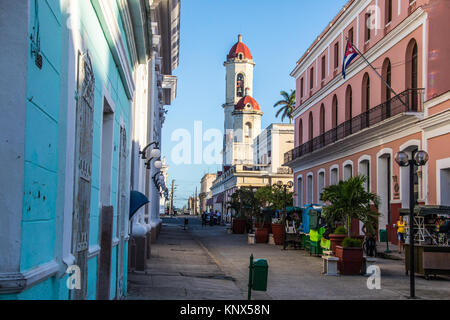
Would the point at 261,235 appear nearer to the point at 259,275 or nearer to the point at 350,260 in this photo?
the point at 350,260

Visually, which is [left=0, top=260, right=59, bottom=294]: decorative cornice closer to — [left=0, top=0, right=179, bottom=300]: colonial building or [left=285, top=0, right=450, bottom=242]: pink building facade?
[left=0, top=0, right=179, bottom=300]: colonial building

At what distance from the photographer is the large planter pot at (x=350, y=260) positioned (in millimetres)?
16078

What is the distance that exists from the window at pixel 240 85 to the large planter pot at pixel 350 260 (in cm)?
7758

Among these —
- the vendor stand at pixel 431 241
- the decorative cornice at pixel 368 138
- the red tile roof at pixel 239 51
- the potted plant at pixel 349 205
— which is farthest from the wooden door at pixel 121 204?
the red tile roof at pixel 239 51

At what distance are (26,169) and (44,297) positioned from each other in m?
1.14

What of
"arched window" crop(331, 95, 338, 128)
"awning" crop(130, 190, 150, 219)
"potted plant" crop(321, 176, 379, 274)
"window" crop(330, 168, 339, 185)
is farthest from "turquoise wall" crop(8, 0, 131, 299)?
"arched window" crop(331, 95, 338, 128)

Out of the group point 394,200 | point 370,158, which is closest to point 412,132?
point 394,200

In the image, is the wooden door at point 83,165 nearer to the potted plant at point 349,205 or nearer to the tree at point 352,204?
the potted plant at point 349,205

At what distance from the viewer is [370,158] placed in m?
28.5

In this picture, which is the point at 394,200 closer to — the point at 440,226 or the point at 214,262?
the point at 440,226

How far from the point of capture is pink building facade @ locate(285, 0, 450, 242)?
69.9 ft

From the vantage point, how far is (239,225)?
134 feet

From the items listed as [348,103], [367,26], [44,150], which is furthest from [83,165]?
[348,103]

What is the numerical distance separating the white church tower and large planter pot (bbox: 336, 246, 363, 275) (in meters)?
70.3
